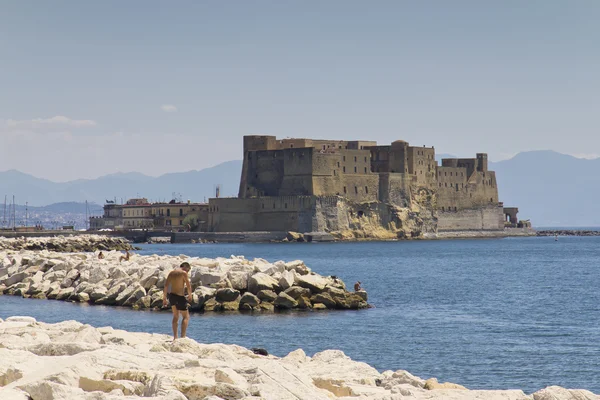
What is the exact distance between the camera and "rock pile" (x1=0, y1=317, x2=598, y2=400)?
7.52m

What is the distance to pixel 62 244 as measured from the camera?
51.3m

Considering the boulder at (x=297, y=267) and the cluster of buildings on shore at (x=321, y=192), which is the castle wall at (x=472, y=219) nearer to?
the cluster of buildings on shore at (x=321, y=192)

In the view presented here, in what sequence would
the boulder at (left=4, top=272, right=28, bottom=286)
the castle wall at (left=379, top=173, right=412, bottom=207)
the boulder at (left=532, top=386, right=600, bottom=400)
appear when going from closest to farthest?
the boulder at (left=532, top=386, right=600, bottom=400), the boulder at (left=4, top=272, right=28, bottom=286), the castle wall at (left=379, top=173, right=412, bottom=207)

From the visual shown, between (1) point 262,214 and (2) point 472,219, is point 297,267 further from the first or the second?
(2) point 472,219

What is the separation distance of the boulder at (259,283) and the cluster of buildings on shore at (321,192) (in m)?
48.1

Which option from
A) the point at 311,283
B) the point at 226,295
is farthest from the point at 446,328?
the point at 226,295

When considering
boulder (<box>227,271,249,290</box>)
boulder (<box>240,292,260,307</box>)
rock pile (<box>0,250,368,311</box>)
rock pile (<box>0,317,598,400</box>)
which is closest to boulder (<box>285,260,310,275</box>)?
rock pile (<box>0,250,368,311</box>)

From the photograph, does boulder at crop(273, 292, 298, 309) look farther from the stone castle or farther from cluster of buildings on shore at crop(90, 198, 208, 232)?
cluster of buildings on shore at crop(90, 198, 208, 232)

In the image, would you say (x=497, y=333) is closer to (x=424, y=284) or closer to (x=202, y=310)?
(x=202, y=310)

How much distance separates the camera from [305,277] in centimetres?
2175

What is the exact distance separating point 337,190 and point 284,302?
5078 cm

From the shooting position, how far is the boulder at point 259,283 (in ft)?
68.8

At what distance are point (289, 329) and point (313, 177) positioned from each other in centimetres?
5175

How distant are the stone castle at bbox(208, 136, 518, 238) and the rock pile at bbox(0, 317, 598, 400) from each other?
5943 cm
